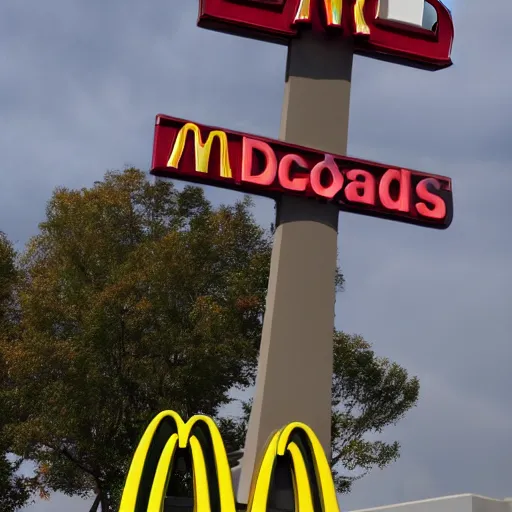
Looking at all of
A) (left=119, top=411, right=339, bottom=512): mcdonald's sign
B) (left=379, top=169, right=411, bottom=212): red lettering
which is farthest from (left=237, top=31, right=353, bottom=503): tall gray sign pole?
(left=379, top=169, right=411, bottom=212): red lettering

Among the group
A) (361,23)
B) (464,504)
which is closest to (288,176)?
(361,23)

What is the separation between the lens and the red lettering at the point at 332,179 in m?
13.9

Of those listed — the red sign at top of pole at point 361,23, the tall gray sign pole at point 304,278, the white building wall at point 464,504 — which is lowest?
the white building wall at point 464,504

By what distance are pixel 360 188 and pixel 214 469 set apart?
503cm

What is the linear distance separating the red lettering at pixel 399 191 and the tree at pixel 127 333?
12.9m

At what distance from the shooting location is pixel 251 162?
45.2 ft

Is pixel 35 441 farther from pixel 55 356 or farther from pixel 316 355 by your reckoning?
pixel 316 355

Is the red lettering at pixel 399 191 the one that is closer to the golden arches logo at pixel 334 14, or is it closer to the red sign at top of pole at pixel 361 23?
the red sign at top of pole at pixel 361 23

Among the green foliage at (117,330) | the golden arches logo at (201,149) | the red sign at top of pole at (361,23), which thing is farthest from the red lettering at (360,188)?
the green foliage at (117,330)

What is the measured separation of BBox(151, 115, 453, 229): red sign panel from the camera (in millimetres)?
13625

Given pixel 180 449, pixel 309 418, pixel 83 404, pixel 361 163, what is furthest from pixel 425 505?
pixel 83 404

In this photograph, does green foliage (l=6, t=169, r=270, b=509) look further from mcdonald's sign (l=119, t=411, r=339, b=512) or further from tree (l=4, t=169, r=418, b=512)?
mcdonald's sign (l=119, t=411, r=339, b=512)

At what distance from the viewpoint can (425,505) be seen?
13.2 meters

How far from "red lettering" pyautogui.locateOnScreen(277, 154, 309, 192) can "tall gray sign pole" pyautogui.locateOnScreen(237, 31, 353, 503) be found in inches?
8.5
